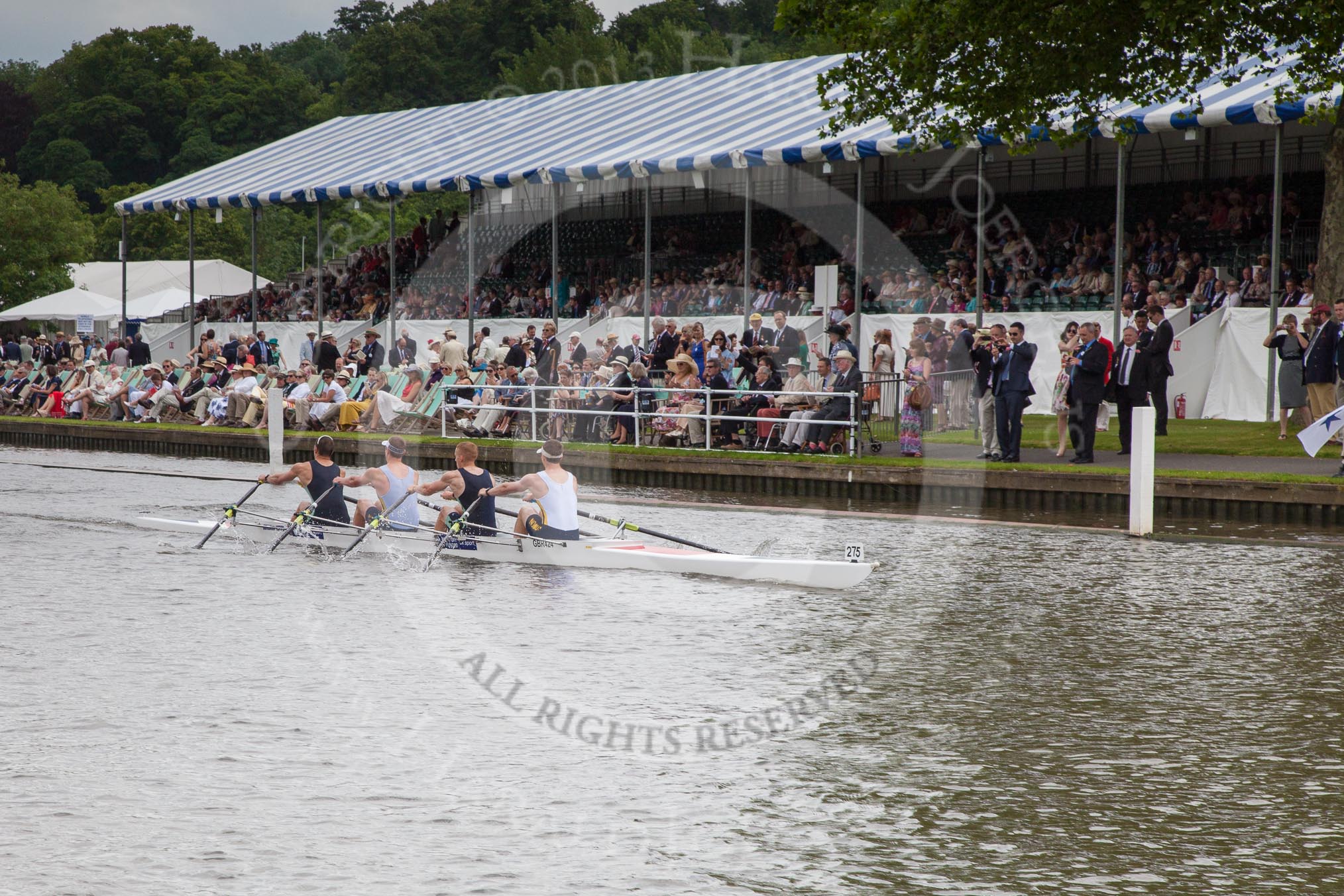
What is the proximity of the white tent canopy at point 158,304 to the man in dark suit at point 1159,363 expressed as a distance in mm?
39411

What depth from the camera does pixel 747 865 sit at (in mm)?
6137

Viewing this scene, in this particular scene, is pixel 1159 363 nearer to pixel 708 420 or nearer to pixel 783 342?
pixel 783 342

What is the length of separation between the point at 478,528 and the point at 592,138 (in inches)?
792

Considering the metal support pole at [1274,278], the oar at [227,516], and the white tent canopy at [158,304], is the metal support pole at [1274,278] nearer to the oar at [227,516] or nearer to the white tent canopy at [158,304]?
the oar at [227,516]

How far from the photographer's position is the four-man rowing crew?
13.4 m

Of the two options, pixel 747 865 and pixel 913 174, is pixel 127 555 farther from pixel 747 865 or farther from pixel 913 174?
pixel 913 174

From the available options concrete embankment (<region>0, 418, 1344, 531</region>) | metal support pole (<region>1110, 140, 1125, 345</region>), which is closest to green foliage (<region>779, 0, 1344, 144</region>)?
metal support pole (<region>1110, 140, 1125, 345</region>)

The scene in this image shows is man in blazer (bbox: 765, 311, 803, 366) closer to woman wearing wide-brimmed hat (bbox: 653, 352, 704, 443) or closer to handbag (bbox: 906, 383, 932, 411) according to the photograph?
woman wearing wide-brimmed hat (bbox: 653, 352, 704, 443)

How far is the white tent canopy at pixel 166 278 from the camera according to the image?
208 feet

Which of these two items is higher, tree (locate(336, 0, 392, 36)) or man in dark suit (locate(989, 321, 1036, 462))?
tree (locate(336, 0, 392, 36))

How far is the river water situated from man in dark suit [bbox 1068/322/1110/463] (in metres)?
5.37

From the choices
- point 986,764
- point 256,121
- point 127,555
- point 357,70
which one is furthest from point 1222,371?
point 256,121

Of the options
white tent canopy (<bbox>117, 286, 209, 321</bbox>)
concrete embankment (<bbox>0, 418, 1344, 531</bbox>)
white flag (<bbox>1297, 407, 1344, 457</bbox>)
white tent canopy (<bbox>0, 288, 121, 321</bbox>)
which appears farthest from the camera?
white tent canopy (<bbox>117, 286, 209, 321</bbox>)

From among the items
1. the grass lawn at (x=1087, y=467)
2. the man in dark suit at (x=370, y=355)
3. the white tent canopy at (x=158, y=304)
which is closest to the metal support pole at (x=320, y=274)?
the man in dark suit at (x=370, y=355)
